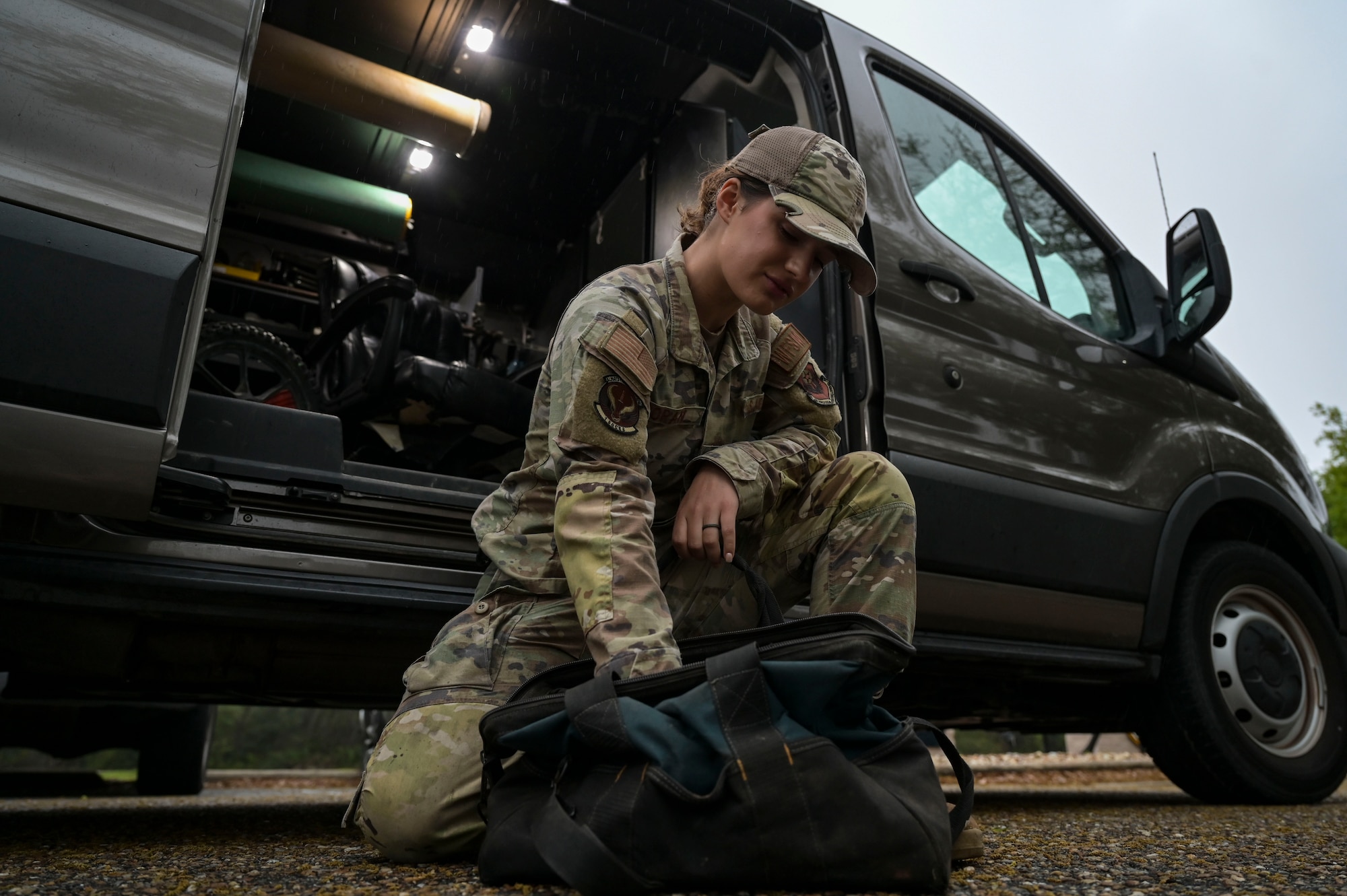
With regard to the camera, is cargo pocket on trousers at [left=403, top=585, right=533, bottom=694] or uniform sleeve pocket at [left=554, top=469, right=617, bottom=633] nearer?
uniform sleeve pocket at [left=554, top=469, right=617, bottom=633]

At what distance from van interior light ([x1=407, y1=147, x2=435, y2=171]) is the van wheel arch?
109 inches

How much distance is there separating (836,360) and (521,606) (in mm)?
1050

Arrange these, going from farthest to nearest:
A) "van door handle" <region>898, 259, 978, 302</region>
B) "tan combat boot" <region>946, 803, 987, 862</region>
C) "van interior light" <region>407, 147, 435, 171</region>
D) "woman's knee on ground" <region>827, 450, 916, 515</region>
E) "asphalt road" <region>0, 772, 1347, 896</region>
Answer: "van interior light" <region>407, 147, 435, 171</region>
"van door handle" <region>898, 259, 978, 302</region>
"woman's knee on ground" <region>827, 450, 916, 515</region>
"tan combat boot" <region>946, 803, 987, 862</region>
"asphalt road" <region>0, 772, 1347, 896</region>

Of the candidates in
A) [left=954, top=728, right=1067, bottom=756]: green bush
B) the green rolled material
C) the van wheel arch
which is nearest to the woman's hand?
the van wheel arch

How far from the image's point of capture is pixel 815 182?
5.15 feet

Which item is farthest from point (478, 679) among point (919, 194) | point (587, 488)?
point (919, 194)

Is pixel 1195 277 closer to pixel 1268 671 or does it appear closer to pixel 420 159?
Answer: pixel 1268 671

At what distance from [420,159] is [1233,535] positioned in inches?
120

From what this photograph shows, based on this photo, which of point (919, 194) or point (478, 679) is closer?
point (478, 679)

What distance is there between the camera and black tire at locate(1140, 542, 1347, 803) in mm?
2543

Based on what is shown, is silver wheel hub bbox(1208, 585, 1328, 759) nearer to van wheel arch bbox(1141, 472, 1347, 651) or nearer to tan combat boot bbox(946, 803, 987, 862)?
van wheel arch bbox(1141, 472, 1347, 651)

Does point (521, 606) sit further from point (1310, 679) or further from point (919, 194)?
point (1310, 679)

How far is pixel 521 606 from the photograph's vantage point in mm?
1542

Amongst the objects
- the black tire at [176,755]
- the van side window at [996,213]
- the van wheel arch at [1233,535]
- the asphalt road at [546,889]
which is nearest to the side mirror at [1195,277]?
the van side window at [996,213]
